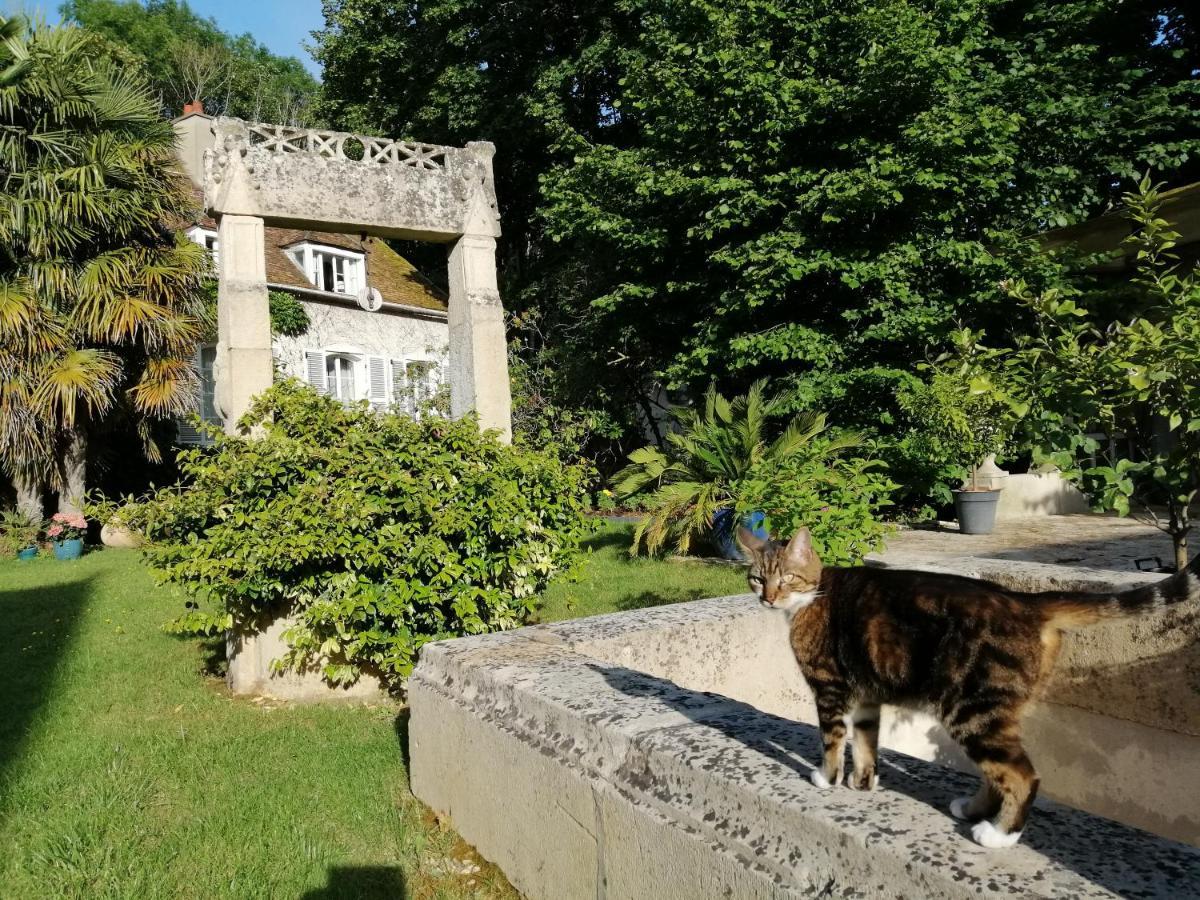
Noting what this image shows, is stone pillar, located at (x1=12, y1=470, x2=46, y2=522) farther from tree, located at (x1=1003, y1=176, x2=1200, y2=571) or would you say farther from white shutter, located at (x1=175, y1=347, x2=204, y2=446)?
tree, located at (x1=1003, y1=176, x2=1200, y2=571)

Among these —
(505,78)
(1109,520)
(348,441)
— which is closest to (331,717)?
(348,441)

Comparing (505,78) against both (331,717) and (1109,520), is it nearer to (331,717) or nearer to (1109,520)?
(1109,520)

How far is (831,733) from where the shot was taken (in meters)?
2.16

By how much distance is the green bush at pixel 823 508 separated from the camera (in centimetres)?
488

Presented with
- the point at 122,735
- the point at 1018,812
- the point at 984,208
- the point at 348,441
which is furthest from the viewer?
the point at 984,208

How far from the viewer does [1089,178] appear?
14633 millimetres

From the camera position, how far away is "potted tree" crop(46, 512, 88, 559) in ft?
46.5

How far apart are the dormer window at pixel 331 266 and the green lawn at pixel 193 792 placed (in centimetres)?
1534

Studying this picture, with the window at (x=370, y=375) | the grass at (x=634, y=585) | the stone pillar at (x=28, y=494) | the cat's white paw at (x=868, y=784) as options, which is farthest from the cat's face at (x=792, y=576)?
the window at (x=370, y=375)

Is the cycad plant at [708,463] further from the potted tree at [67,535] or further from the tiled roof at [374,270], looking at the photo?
the tiled roof at [374,270]

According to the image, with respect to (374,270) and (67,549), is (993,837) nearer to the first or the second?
(67,549)

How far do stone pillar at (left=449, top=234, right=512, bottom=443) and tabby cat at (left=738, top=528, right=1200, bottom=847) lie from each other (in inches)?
200

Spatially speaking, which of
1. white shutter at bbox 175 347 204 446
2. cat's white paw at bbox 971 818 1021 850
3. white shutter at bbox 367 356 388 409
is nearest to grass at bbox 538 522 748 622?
cat's white paw at bbox 971 818 1021 850

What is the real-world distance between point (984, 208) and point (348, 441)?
12.5m
